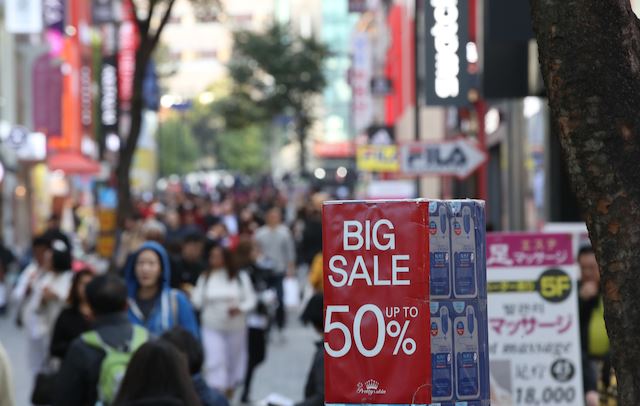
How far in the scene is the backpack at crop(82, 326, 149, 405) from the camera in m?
7.82

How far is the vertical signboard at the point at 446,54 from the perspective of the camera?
51.9 ft

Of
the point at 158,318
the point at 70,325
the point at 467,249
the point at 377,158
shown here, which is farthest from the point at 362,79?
the point at 467,249

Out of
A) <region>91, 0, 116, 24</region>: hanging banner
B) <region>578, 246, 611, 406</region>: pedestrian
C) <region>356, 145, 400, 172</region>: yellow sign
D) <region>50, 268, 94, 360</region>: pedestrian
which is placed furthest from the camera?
<region>91, 0, 116, 24</region>: hanging banner

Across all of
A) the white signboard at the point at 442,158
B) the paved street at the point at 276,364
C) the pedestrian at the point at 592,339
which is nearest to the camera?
the pedestrian at the point at 592,339

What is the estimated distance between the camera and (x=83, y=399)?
317 inches

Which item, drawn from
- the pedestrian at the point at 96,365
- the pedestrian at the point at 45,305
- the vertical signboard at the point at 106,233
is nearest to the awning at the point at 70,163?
the vertical signboard at the point at 106,233

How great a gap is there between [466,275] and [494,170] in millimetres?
23959

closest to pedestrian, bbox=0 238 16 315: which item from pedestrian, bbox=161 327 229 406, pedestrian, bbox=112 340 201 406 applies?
pedestrian, bbox=161 327 229 406

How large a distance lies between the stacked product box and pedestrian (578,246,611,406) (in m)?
3.95

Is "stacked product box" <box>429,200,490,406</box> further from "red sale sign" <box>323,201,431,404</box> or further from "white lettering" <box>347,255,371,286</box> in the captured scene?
"white lettering" <box>347,255,371,286</box>

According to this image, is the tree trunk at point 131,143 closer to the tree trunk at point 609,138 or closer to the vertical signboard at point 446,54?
the vertical signboard at point 446,54

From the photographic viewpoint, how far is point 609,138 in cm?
482

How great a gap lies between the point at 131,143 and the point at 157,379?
18.4 metres

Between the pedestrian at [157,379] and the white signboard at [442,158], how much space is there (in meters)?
13.1
